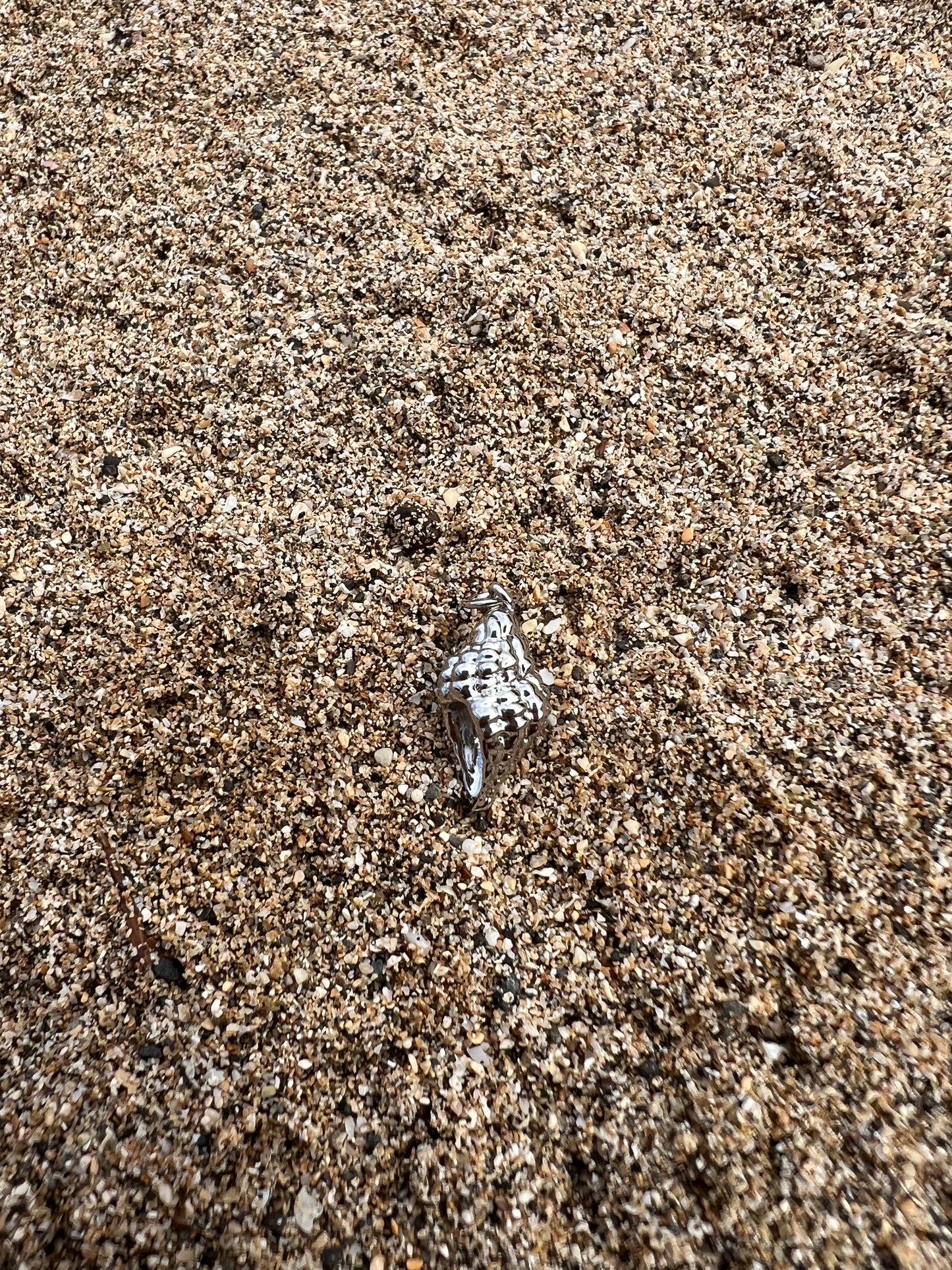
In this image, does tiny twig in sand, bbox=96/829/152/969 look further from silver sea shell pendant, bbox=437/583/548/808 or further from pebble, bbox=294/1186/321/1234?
silver sea shell pendant, bbox=437/583/548/808

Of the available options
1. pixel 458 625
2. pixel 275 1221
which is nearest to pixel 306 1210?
pixel 275 1221

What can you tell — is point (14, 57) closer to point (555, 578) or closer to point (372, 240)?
point (372, 240)

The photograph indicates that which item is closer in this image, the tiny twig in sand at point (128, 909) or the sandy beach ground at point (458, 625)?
the sandy beach ground at point (458, 625)

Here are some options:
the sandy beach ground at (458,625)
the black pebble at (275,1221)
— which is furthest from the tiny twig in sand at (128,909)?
the black pebble at (275,1221)

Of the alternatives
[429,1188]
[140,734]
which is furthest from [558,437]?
[429,1188]

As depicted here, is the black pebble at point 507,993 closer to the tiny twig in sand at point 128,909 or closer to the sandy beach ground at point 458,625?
the sandy beach ground at point 458,625
